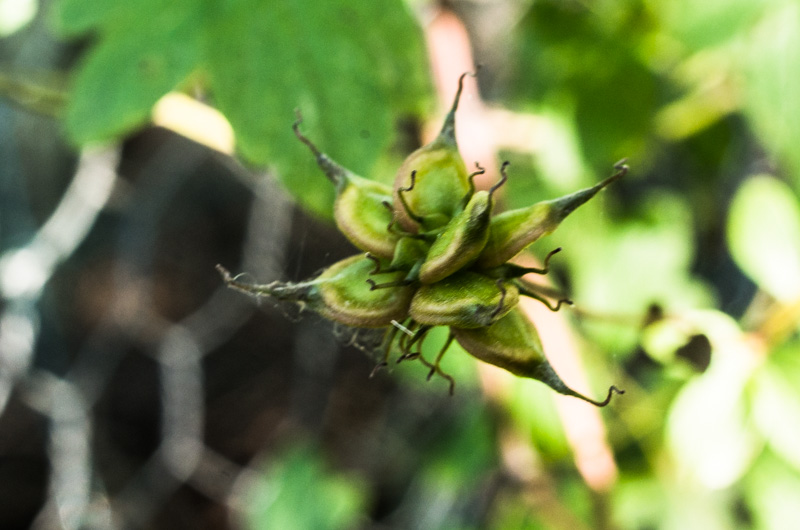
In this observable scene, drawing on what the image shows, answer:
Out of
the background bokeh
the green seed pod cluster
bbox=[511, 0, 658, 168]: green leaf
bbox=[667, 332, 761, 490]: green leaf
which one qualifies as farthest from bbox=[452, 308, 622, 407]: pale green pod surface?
bbox=[511, 0, 658, 168]: green leaf

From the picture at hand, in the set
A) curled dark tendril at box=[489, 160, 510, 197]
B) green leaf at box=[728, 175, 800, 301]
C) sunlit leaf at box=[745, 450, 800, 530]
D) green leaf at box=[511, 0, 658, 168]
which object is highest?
curled dark tendril at box=[489, 160, 510, 197]

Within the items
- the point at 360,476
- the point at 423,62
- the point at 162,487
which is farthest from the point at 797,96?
the point at 162,487

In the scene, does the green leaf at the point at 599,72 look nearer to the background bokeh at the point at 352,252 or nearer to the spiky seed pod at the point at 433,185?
the background bokeh at the point at 352,252

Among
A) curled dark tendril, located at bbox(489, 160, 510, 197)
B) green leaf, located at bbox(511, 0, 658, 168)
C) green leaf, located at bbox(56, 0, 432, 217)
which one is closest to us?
curled dark tendril, located at bbox(489, 160, 510, 197)

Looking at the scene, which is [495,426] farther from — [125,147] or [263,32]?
[125,147]

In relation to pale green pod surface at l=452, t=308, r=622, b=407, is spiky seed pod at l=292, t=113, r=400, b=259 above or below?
above

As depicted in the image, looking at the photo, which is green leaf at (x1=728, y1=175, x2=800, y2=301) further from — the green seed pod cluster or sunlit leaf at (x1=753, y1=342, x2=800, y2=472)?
the green seed pod cluster
